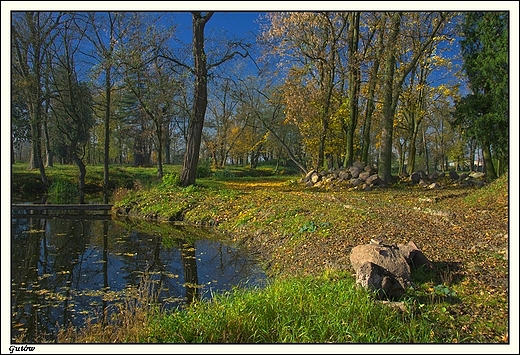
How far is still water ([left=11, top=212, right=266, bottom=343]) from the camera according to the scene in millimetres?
5645

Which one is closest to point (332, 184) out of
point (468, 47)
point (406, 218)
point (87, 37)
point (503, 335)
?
point (468, 47)

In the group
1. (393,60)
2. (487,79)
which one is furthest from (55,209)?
(487,79)

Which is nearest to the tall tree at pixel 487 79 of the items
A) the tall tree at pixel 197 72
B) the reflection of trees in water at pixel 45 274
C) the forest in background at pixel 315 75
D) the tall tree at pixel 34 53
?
the forest in background at pixel 315 75

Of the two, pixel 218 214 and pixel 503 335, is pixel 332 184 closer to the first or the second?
pixel 218 214

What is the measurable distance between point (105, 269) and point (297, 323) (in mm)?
4662

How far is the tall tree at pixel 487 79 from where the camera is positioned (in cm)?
1494

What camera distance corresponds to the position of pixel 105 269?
770cm

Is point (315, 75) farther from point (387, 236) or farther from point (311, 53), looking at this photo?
point (387, 236)

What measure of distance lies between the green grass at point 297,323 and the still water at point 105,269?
52.0 inches

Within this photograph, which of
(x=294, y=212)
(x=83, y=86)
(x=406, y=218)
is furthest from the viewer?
(x=83, y=86)

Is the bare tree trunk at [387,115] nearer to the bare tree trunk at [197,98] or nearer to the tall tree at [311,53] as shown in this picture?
the tall tree at [311,53]

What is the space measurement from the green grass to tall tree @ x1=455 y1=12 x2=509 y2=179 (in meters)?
13.0

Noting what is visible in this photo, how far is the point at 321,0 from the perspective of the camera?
5172 mm

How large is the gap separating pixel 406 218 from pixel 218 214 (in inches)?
225
